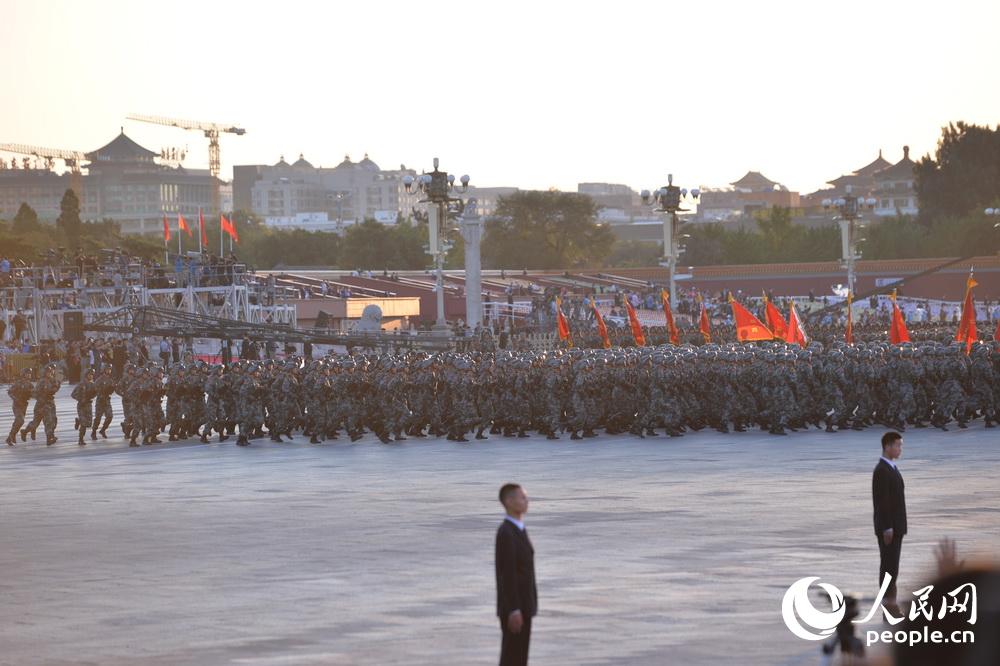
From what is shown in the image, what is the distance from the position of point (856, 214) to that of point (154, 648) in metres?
38.0

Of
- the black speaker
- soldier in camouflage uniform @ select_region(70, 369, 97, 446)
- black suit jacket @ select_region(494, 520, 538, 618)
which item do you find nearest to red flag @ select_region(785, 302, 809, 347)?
soldier in camouflage uniform @ select_region(70, 369, 97, 446)

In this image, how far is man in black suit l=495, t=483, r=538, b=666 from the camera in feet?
24.6

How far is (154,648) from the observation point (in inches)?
376

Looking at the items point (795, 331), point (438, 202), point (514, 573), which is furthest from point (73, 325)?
point (514, 573)

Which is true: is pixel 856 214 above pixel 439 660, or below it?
above

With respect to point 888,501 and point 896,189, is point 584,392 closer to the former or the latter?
point 888,501

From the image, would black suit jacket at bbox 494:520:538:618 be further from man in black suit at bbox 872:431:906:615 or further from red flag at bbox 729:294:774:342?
red flag at bbox 729:294:774:342

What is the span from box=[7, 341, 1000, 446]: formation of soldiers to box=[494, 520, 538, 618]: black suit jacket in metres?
14.8

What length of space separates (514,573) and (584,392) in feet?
49.7

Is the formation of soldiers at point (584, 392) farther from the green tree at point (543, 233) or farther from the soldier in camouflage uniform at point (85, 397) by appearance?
the green tree at point (543, 233)

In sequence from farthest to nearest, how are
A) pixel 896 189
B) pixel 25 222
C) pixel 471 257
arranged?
pixel 896 189
pixel 25 222
pixel 471 257

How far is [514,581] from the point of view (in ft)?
24.8

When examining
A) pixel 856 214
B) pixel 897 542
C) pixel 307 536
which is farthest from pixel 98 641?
pixel 856 214

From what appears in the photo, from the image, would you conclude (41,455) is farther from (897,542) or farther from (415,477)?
(897,542)
